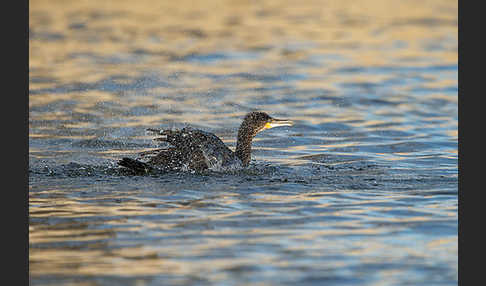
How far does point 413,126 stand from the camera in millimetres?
15227

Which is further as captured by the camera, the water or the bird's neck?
the bird's neck

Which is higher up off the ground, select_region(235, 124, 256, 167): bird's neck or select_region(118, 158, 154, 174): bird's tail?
select_region(235, 124, 256, 167): bird's neck

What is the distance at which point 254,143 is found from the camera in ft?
46.7

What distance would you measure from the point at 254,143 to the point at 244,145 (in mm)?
1928

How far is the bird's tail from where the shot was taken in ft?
36.5

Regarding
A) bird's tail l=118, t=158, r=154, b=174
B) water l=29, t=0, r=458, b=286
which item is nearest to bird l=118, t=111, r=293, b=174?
bird's tail l=118, t=158, r=154, b=174

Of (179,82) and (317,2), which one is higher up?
(317,2)

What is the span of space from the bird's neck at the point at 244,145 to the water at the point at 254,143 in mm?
255

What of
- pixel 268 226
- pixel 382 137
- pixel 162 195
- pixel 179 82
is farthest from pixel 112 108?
pixel 268 226

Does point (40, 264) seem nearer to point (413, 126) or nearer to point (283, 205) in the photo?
point (283, 205)

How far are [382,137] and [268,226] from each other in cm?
550

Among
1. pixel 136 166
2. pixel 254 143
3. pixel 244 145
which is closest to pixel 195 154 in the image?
pixel 136 166

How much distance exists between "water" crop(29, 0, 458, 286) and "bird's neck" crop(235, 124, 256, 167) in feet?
0.84

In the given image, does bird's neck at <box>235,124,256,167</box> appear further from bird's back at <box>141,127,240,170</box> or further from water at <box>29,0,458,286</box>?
bird's back at <box>141,127,240,170</box>
